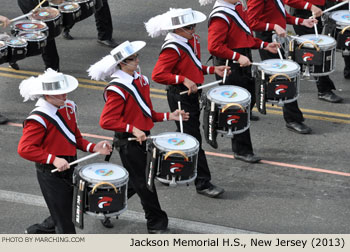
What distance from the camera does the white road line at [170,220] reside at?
1020 cm

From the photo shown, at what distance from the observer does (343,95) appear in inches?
550

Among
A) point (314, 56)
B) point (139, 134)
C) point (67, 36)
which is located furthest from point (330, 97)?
point (67, 36)

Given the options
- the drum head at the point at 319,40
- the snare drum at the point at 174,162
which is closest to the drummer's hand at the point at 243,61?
the drum head at the point at 319,40

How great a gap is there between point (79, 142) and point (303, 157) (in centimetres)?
380

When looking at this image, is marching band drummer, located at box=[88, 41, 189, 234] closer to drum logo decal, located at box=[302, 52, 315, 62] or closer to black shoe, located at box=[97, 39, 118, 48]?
drum logo decal, located at box=[302, 52, 315, 62]

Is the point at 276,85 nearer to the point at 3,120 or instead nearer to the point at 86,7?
the point at 3,120

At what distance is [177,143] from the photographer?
966 cm

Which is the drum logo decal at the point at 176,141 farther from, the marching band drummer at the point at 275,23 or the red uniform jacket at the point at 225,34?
the marching band drummer at the point at 275,23

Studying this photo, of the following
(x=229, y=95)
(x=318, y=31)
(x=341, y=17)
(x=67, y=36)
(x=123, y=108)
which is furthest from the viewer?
(x=67, y=36)

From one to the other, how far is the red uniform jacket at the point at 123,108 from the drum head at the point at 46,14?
4.78m

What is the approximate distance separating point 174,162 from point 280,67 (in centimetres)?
261

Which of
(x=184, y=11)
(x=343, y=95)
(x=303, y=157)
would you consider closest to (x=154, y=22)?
(x=184, y=11)

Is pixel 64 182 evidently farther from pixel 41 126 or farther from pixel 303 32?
pixel 303 32

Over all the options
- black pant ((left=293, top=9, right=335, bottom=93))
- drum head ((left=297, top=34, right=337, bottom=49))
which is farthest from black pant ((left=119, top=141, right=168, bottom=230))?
black pant ((left=293, top=9, right=335, bottom=93))
